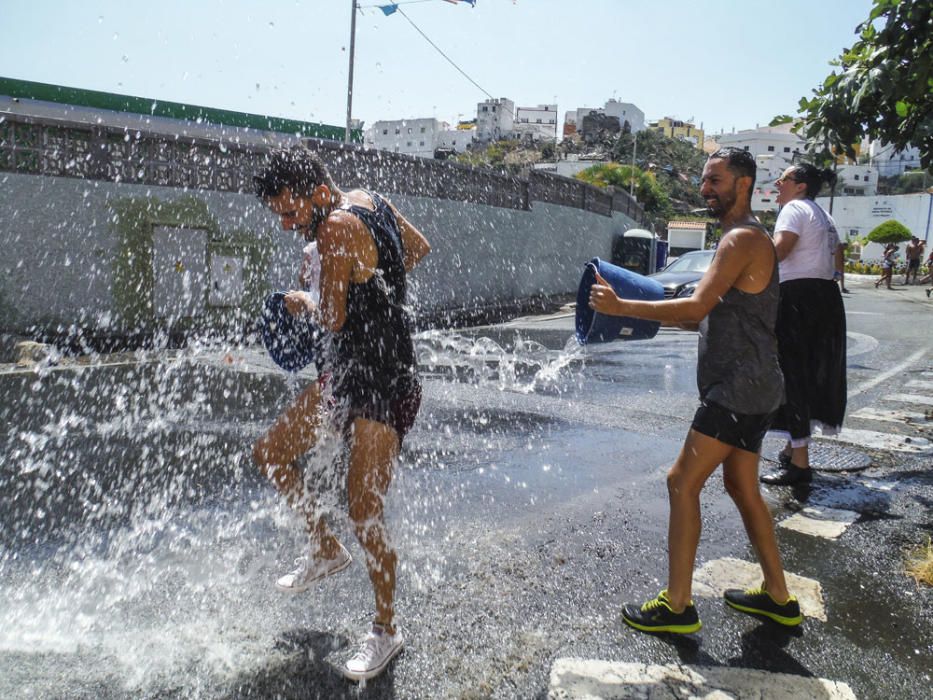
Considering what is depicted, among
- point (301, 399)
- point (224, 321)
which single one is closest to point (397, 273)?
point (301, 399)

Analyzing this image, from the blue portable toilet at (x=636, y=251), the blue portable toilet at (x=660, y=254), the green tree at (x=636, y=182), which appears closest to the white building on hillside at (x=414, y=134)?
the green tree at (x=636, y=182)

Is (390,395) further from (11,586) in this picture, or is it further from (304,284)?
(11,586)

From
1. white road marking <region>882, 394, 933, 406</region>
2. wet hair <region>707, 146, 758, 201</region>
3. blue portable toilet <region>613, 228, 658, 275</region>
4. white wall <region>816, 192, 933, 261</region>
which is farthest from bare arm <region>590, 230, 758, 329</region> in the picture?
white wall <region>816, 192, 933, 261</region>

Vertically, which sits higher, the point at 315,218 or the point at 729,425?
the point at 315,218

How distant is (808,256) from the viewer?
4883mm

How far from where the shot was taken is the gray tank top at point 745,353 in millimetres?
3014

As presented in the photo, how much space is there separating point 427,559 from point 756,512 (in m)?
1.49

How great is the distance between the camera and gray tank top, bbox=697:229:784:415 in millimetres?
3014

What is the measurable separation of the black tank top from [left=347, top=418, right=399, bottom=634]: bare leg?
0.21 m

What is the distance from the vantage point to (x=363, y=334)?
287 centimetres

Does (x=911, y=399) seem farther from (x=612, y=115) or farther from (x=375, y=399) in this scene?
(x=612, y=115)

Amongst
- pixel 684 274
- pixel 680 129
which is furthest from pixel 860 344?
pixel 680 129

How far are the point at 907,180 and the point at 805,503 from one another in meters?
96.3

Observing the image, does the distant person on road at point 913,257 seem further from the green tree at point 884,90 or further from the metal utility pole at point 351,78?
the green tree at point 884,90
